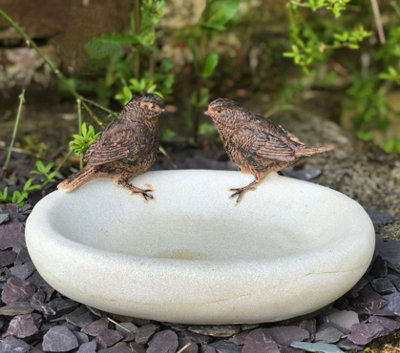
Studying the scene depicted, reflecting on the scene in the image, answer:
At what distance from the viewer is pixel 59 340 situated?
1746 millimetres

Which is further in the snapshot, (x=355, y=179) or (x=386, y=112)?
(x=386, y=112)

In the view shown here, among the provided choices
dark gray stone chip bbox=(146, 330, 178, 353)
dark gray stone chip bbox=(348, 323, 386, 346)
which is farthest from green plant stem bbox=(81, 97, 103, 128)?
dark gray stone chip bbox=(348, 323, 386, 346)

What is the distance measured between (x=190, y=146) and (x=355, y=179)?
838 millimetres

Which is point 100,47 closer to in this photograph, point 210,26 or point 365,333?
point 210,26

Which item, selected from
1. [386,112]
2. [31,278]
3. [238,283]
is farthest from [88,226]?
[386,112]

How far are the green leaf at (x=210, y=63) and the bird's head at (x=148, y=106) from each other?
0.72 meters

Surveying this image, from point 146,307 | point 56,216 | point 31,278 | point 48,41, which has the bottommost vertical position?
point 31,278

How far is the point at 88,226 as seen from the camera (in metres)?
1.97

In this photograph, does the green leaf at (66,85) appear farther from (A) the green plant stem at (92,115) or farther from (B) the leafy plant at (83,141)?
(B) the leafy plant at (83,141)

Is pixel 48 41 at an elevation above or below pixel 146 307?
above

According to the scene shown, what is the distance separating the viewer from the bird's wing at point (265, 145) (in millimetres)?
2062

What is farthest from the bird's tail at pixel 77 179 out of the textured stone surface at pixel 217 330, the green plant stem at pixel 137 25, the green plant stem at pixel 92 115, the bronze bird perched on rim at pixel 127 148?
the green plant stem at pixel 137 25

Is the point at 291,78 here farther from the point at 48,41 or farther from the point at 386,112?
the point at 48,41

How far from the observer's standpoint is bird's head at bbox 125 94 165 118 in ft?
7.01
